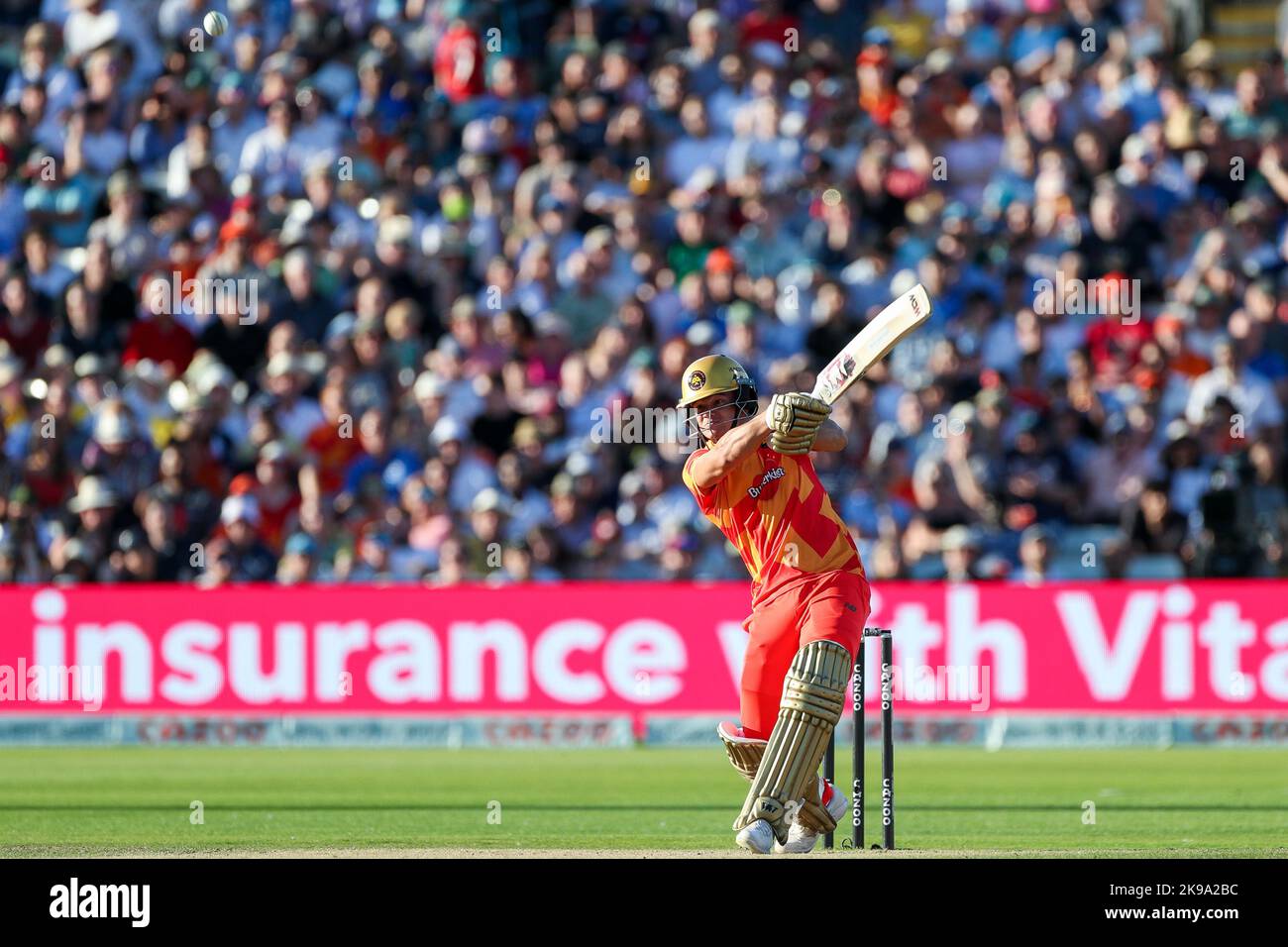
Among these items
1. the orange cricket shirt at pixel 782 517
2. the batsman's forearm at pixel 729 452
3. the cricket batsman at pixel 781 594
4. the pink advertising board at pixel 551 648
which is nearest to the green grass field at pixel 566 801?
the pink advertising board at pixel 551 648

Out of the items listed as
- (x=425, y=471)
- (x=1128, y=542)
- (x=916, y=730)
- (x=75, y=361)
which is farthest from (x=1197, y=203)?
(x=75, y=361)

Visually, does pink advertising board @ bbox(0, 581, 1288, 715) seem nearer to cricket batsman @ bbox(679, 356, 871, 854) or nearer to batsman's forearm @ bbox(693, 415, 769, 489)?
cricket batsman @ bbox(679, 356, 871, 854)

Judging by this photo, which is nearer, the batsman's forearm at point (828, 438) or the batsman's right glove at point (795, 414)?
the batsman's right glove at point (795, 414)

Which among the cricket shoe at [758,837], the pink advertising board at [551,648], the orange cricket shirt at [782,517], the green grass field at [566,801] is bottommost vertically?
the green grass field at [566,801]

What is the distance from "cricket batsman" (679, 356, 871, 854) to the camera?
9.98m

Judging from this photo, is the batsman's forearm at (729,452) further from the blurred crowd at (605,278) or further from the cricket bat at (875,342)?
the blurred crowd at (605,278)

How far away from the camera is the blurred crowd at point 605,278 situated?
1822cm

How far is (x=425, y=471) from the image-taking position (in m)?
18.6

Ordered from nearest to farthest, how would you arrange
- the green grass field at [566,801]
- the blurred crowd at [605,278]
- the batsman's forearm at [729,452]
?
the batsman's forearm at [729,452] → the green grass field at [566,801] → the blurred crowd at [605,278]

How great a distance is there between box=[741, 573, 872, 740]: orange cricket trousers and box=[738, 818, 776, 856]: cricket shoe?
518 mm

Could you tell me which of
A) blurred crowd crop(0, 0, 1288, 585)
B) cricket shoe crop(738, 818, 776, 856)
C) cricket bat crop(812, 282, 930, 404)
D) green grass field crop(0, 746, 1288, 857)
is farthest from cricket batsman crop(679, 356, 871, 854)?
blurred crowd crop(0, 0, 1288, 585)

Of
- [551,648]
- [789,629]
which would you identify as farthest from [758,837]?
[551,648]

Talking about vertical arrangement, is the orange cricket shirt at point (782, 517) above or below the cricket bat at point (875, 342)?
below
